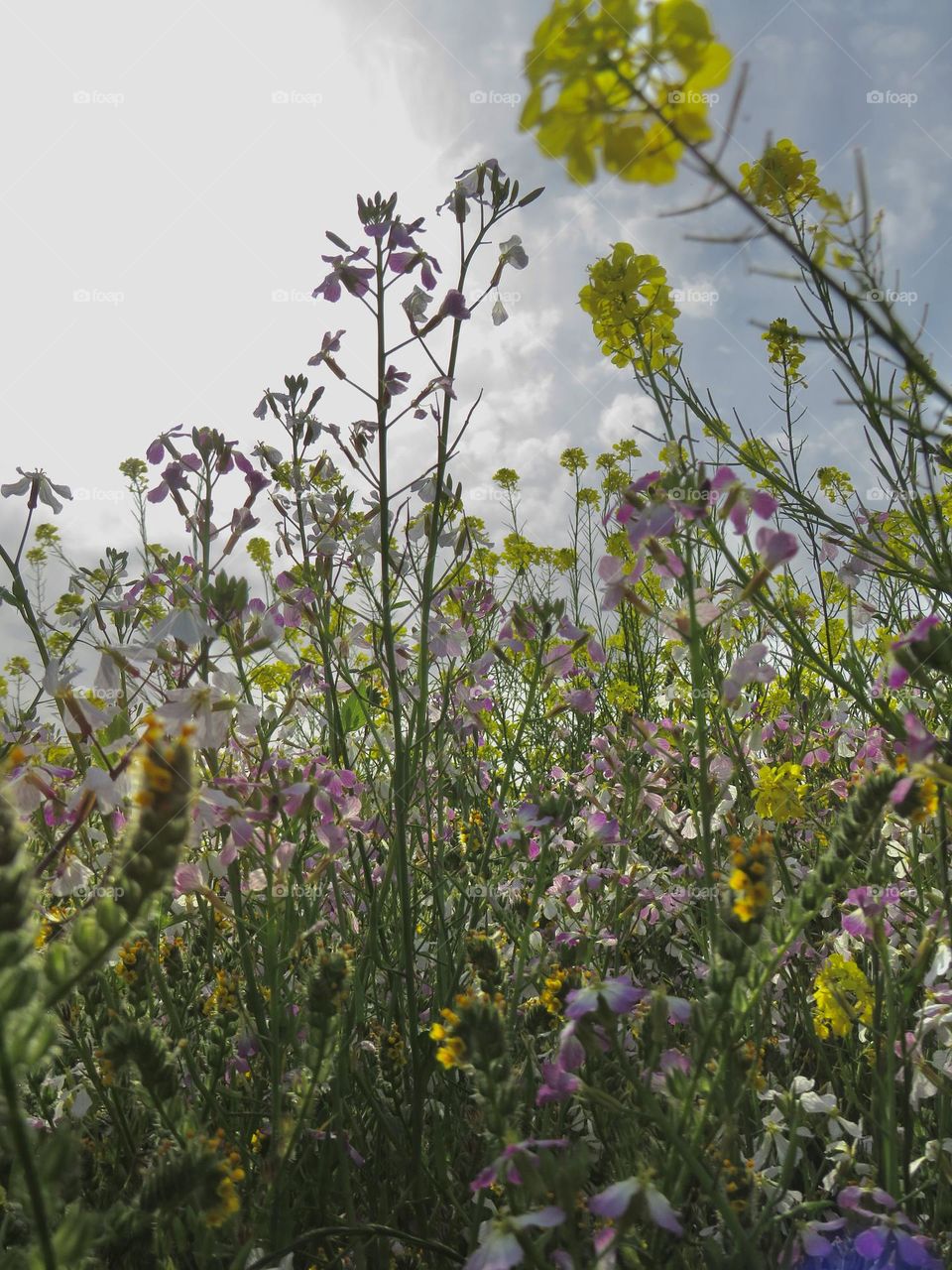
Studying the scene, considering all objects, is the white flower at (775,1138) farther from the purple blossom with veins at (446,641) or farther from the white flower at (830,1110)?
the purple blossom with veins at (446,641)

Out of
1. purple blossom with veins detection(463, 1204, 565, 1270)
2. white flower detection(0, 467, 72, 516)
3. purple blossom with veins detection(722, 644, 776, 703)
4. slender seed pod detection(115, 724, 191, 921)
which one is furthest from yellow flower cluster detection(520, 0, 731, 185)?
white flower detection(0, 467, 72, 516)

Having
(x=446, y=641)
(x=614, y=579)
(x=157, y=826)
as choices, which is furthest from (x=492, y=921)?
(x=157, y=826)

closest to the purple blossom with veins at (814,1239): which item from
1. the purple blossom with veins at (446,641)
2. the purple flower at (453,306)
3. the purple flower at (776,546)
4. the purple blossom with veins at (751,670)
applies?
the purple blossom with veins at (751,670)

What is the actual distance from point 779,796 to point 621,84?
68.2 inches

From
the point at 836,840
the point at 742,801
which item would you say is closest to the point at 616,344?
the point at 836,840

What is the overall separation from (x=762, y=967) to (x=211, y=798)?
0.71m

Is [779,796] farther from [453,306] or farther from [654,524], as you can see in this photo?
[453,306]

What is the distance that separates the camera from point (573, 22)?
65 centimetres

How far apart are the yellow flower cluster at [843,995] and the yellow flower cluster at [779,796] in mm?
401

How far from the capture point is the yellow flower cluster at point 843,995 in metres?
1.46

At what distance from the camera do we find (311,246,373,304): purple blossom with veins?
1917 mm

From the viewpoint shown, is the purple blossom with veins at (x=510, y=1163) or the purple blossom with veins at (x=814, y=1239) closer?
the purple blossom with veins at (x=510, y=1163)

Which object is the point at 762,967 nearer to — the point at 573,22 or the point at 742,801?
the point at 573,22

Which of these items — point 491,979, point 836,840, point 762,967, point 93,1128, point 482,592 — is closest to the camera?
point 836,840
